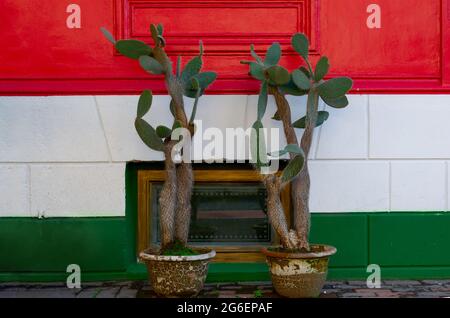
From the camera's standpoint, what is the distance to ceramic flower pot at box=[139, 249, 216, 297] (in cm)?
368

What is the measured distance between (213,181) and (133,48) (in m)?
1.20

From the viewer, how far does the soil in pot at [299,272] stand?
12.3 feet

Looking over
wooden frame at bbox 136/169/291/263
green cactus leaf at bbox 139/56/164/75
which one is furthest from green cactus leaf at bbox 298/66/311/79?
green cactus leaf at bbox 139/56/164/75

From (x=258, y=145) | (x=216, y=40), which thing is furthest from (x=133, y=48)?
(x=258, y=145)

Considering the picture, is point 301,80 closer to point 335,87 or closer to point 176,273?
point 335,87

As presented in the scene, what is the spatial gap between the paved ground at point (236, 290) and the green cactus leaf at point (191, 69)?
1468 mm

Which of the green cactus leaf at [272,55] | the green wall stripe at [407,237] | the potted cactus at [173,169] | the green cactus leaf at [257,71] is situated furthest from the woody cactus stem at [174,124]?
the green wall stripe at [407,237]

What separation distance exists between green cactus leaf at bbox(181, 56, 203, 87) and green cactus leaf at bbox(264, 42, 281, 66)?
46 centimetres

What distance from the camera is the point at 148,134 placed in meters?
3.74

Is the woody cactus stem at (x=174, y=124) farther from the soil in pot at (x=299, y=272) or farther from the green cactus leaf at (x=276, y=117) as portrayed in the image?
the soil in pot at (x=299, y=272)

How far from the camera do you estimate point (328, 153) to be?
4289 millimetres

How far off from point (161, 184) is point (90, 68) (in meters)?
1.02

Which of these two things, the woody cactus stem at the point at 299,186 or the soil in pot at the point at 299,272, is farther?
the woody cactus stem at the point at 299,186

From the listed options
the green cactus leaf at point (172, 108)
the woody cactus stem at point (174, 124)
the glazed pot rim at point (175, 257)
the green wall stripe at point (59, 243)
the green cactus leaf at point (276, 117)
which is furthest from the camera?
the green wall stripe at point (59, 243)
